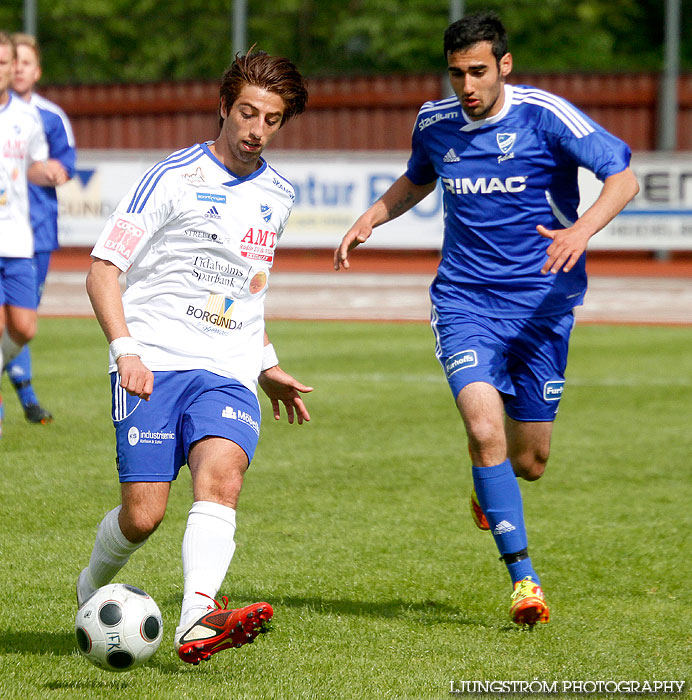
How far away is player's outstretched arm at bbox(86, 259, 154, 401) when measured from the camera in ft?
12.9

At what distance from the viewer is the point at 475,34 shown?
525 cm

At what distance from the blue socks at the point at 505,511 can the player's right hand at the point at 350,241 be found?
1087 millimetres

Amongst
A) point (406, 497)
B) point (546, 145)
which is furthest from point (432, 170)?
point (406, 497)

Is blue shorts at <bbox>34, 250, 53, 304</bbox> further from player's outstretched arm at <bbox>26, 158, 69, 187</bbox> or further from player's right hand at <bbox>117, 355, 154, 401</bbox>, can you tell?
player's right hand at <bbox>117, 355, 154, 401</bbox>

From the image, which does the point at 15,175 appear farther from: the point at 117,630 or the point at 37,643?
the point at 117,630

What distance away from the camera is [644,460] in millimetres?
8258

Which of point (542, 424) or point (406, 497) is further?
point (406, 497)

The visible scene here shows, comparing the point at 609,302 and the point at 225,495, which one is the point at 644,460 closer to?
the point at 225,495

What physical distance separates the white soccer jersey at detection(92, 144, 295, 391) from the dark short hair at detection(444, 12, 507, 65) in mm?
Result: 1323

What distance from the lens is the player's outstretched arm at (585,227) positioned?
4773 millimetres

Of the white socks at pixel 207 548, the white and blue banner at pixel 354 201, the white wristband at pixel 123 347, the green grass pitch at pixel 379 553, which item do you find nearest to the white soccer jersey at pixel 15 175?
the green grass pitch at pixel 379 553

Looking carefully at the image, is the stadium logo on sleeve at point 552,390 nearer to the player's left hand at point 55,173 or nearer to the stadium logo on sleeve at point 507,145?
the stadium logo on sleeve at point 507,145

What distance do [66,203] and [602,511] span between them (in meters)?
17.1

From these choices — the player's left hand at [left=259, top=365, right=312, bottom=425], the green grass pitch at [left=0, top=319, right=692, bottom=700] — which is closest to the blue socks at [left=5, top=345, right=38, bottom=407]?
the green grass pitch at [left=0, top=319, right=692, bottom=700]
